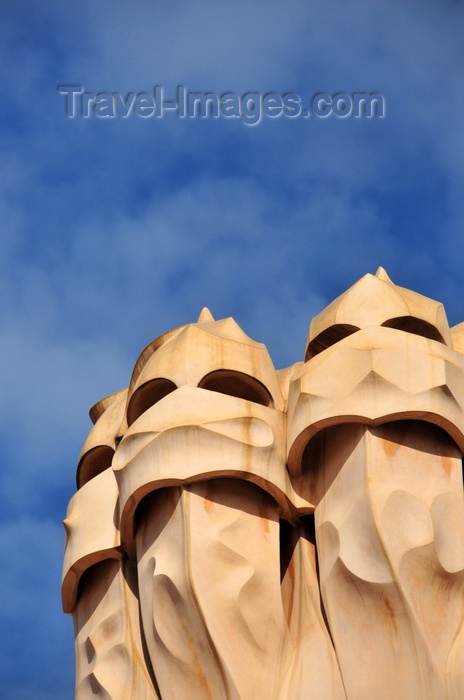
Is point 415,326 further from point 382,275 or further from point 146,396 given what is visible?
point 146,396

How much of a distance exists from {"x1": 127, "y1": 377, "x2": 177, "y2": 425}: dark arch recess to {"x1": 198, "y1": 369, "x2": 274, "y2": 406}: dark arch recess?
0.54m

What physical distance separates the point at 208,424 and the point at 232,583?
197 cm

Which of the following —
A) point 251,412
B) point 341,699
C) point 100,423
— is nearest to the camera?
point 341,699

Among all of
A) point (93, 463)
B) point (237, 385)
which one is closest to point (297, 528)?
point (237, 385)

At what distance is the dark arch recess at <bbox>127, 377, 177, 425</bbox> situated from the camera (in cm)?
2398

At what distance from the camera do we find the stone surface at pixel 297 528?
21.4 metres

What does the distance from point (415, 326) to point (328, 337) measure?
44.2 inches

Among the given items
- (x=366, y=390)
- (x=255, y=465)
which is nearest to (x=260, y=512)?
(x=255, y=465)

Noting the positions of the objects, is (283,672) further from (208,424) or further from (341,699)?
(208,424)

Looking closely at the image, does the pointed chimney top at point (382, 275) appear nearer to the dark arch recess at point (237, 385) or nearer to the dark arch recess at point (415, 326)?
the dark arch recess at point (415, 326)

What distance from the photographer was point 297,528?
75.8 feet

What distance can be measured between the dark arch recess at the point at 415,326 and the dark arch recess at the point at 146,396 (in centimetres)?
296

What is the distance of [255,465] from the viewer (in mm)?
22438

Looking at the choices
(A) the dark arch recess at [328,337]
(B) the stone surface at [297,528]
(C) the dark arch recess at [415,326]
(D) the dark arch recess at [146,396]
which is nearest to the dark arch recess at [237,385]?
(B) the stone surface at [297,528]
